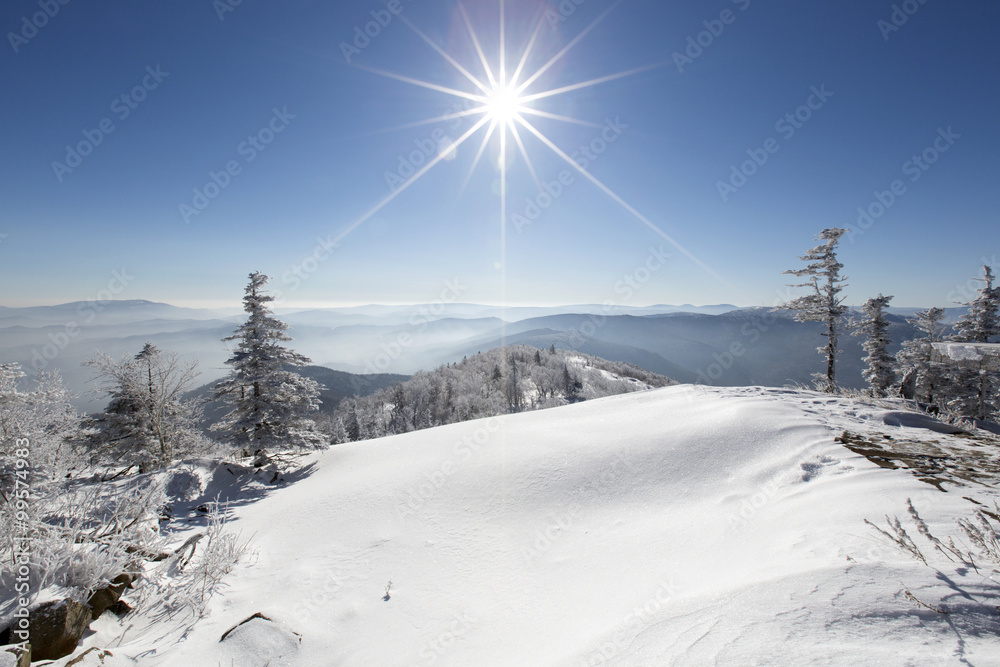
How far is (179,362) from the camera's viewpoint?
1673 centimetres

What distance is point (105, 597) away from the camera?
4.03 meters

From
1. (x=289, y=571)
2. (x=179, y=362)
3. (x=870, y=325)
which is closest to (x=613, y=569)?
(x=289, y=571)

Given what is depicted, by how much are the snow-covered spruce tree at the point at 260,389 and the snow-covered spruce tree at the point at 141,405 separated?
556cm

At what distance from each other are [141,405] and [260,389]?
896 cm

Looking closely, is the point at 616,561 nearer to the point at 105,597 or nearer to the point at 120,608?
the point at 120,608

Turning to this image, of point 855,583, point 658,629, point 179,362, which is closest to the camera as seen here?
point 855,583

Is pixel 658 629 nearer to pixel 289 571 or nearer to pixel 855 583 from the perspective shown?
pixel 855 583

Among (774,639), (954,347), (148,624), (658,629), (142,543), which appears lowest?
(148,624)

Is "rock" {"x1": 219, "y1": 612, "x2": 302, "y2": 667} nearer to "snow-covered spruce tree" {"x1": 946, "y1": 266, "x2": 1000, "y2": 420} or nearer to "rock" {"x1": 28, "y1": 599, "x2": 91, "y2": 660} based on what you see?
"rock" {"x1": 28, "y1": 599, "x2": 91, "y2": 660}

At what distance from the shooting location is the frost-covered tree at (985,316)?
22.6m

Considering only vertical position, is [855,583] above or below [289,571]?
above

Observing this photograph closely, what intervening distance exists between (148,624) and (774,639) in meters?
6.25

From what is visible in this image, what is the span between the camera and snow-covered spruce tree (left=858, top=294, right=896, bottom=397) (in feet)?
78.6

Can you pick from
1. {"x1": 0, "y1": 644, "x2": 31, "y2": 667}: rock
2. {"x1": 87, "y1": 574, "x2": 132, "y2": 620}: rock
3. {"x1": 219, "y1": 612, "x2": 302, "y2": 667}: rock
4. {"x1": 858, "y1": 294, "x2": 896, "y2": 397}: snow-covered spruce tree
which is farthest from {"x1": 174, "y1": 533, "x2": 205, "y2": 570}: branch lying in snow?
{"x1": 858, "y1": 294, "x2": 896, "y2": 397}: snow-covered spruce tree
